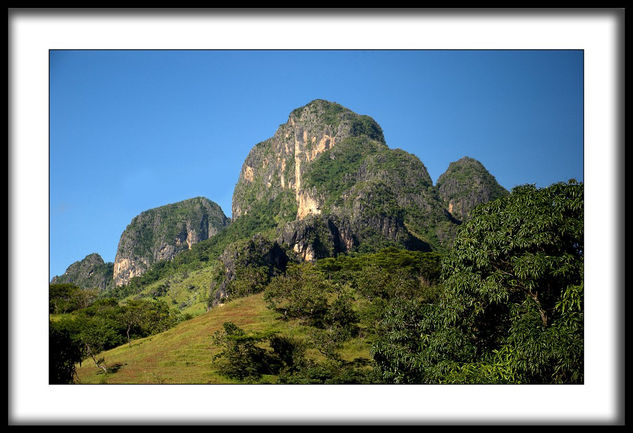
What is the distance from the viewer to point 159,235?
106 metres

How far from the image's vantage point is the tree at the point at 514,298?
5656 millimetres

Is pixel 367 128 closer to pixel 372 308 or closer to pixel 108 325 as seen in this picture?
pixel 108 325

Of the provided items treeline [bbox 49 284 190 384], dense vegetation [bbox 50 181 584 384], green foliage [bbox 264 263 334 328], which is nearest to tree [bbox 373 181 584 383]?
dense vegetation [bbox 50 181 584 384]

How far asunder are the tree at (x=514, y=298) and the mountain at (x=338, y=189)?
4320 cm

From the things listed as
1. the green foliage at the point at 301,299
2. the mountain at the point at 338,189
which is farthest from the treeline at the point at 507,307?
the mountain at the point at 338,189

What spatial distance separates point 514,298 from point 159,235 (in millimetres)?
106736

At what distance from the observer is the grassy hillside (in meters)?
13.9

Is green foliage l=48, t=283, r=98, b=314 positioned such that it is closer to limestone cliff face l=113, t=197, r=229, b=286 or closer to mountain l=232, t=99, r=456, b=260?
mountain l=232, t=99, r=456, b=260

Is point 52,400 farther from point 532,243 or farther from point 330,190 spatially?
point 330,190

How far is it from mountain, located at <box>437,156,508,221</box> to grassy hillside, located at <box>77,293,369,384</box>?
179 ft
